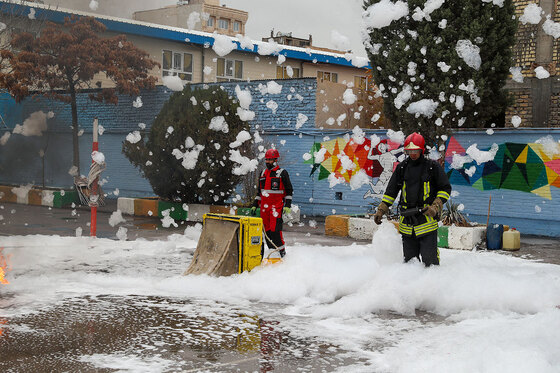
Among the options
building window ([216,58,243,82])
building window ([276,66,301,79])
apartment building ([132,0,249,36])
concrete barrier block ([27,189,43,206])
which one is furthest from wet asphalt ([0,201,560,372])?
building window ([276,66,301,79])

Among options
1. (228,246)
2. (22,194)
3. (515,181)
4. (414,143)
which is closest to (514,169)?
(515,181)

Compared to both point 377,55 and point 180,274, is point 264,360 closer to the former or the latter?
point 180,274

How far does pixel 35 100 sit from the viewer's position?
Result: 11.9m

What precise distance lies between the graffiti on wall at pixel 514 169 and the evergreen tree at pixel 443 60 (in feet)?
3.21

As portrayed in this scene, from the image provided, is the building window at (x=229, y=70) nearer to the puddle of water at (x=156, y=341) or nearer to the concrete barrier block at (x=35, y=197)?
the concrete barrier block at (x=35, y=197)

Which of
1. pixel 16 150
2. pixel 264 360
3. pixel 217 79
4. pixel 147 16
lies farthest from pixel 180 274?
pixel 217 79

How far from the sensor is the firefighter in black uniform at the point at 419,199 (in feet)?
26.0

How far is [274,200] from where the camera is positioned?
34.8ft

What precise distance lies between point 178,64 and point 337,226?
11.6 m

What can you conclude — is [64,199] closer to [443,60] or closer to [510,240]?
[443,60]

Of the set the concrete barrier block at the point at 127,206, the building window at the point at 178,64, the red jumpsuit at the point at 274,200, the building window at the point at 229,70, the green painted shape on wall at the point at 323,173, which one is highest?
the building window at the point at 229,70

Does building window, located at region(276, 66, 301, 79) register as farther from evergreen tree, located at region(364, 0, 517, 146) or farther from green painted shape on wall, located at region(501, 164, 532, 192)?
green painted shape on wall, located at region(501, 164, 532, 192)

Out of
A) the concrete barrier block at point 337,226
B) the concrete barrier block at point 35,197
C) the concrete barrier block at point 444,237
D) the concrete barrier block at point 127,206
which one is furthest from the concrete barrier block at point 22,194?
the concrete barrier block at point 444,237

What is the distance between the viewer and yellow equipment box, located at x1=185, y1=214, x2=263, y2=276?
890 cm
